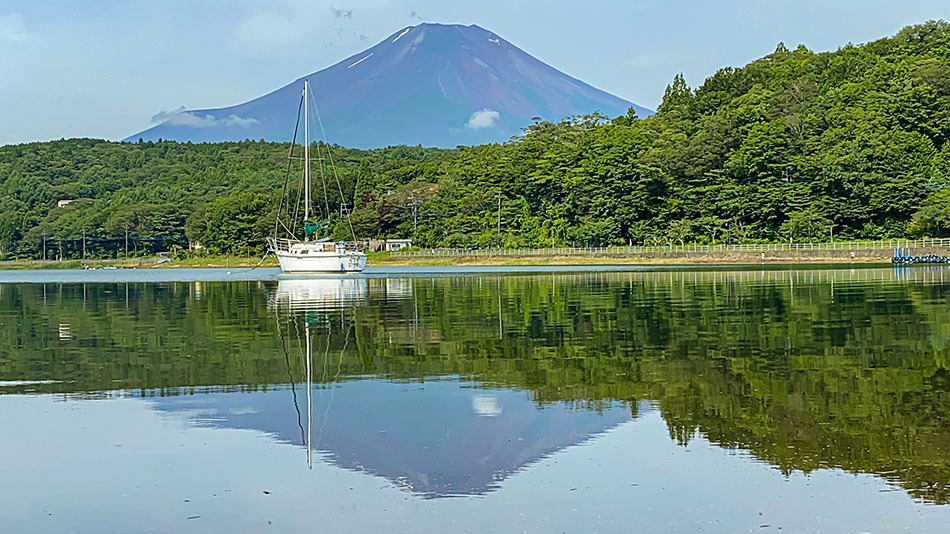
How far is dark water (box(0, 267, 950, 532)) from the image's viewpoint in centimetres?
695

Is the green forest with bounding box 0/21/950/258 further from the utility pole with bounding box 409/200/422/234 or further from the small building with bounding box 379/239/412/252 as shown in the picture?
the small building with bounding box 379/239/412/252

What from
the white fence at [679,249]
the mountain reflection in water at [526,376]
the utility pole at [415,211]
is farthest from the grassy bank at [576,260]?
the mountain reflection in water at [526,376]

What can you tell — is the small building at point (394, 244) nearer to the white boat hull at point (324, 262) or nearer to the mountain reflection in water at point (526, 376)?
the white boat hull at point (324, 262)

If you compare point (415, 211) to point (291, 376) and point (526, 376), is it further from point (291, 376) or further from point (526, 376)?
point (526, 376)

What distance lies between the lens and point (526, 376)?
12961mm

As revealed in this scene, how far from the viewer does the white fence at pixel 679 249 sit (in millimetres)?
71125

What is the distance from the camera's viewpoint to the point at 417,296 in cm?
3241

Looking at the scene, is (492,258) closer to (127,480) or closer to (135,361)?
(135,361)

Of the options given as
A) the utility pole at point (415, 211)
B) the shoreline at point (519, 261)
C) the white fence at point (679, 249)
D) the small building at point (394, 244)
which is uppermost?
the utility pole at point (415, 211)

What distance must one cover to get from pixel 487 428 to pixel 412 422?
32.5 inches

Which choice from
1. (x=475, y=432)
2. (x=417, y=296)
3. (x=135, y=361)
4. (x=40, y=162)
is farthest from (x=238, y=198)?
(x=475, y=432)

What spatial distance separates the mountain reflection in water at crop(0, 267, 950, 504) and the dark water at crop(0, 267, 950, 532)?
0.16ft

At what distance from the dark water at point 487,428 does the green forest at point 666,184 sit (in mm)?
53193

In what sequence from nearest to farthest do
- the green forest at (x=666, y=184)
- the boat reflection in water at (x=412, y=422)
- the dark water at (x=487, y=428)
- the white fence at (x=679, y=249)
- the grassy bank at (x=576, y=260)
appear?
the dark water at (x=487, y=428)
the boat reflection in water at (x=412, y=422)
the white fence at (x=679, y=249)
the grassy bank at (x=576, y=260)
the green forest at (x=666, y=184)
